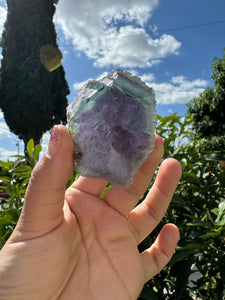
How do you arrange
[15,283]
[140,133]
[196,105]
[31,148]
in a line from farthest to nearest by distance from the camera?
1. [196,105]
2. [31,148]
3. [140,133]
4. [15,283]

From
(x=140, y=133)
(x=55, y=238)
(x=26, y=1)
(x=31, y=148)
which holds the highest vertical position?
(x=26, y=1)

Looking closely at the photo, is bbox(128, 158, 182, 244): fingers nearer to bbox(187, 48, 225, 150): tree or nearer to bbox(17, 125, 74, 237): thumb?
bbox(17, 125, 74, 237): thumb

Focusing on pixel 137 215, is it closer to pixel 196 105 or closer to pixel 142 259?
pixel 142 259

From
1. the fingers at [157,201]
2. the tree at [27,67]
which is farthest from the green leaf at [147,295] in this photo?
the tree at [27,67]

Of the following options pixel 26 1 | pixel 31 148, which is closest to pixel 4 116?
pixel 26 1

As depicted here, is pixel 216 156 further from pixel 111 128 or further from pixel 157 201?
pixel 111 128

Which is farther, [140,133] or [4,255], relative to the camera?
[140,133]

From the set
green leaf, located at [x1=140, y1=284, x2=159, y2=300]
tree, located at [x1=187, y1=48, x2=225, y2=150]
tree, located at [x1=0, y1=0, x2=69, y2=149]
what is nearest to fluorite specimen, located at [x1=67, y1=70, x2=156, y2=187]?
green leaf, located at [x1=140, y1=284, x2=159, y2=300]

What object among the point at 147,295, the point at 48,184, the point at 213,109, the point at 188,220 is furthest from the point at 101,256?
the point at 213,109

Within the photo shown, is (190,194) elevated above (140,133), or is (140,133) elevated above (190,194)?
(140,133)
